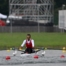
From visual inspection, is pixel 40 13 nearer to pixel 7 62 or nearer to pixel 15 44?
pixel 15 44

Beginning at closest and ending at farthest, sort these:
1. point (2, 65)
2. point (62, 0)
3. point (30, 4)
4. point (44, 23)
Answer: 1. point (2, 65)
2. point (44, 23)
3. point (30, 4)
4. point (62, 0)

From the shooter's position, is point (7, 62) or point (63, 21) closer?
point (7, 62)

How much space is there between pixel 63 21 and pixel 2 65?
33428 mm

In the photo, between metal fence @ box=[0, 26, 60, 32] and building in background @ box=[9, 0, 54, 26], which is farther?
building in background @ box=[9, 0, 54, 26]

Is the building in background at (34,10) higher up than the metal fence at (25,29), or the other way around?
the building in background at (34,10)

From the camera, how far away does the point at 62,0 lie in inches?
3364

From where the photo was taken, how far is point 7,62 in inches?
853

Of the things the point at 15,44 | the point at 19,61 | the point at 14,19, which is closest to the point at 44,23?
the point at 14,19

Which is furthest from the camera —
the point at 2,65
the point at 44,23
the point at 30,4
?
the point at 30,4

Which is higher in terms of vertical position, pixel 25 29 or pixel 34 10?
pixel 34 10

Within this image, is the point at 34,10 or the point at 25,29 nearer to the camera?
the point at 25,29

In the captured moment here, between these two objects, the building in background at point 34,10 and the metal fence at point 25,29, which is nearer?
the metal fence at point 25,29

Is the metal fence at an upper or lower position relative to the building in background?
lower

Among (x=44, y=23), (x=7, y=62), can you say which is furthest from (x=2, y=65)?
(x=44, y=23)
